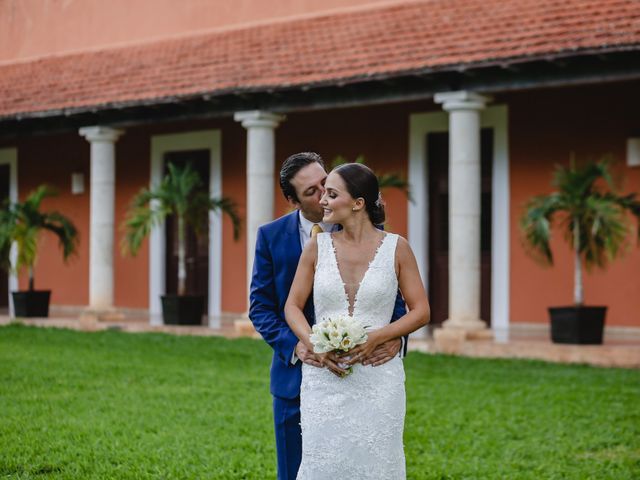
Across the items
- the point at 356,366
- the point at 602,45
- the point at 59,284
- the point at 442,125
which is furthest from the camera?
the point at 59,284

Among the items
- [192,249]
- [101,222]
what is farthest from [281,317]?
[192,249]

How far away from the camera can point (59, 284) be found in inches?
770

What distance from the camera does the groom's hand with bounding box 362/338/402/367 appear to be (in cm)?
399

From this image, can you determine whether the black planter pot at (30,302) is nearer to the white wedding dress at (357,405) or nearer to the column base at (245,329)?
the column base at (245,329)

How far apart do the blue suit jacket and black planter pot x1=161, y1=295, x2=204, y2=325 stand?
1125cm

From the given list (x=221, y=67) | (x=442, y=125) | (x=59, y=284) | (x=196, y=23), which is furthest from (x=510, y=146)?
(x=59, y=284)

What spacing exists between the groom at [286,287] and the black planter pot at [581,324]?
8.23 metres

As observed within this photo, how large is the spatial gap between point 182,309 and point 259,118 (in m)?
2.83

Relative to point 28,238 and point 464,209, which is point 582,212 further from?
point 28,238

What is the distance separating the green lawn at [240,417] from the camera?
7.04 metres

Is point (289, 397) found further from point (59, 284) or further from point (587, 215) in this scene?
point (59, 284)

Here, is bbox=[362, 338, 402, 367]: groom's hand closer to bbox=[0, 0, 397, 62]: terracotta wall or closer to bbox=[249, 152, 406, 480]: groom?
bbox=[249, 152, 406, 480]: groom

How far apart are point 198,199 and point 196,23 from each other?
11.5ft

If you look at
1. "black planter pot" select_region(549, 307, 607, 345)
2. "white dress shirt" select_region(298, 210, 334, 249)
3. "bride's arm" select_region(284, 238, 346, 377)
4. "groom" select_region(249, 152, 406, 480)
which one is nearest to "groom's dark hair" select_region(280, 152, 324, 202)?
"groom" select_region(249, 152, 406, 480)
